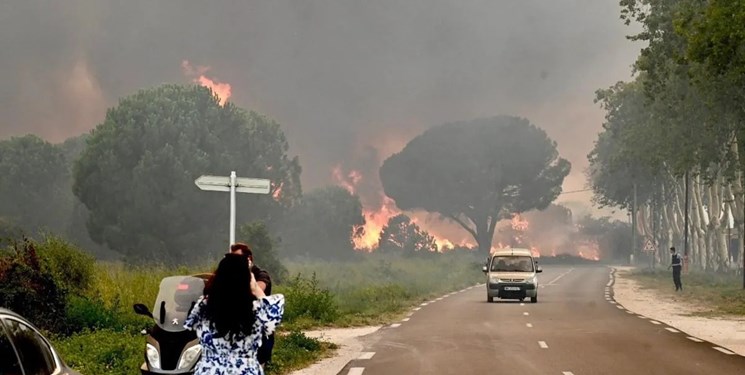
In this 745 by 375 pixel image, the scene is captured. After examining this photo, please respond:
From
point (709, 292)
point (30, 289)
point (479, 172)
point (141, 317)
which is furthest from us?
point (479, 172)

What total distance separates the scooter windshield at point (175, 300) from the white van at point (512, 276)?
26.1 m

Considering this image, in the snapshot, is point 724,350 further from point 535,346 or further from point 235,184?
point 235,184

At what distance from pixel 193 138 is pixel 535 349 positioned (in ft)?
193

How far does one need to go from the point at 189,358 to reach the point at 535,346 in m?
10.6

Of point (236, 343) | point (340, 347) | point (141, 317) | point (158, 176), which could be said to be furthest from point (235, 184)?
point (158, 176)

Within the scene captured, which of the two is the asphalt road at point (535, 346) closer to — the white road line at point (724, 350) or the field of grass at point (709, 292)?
the white road line at point (724, 350)

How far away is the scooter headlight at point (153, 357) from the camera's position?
11070 millimetres

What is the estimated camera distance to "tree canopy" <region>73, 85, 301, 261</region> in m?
70.2

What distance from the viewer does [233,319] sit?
280 inches

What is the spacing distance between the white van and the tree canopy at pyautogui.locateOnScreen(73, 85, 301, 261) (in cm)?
3238

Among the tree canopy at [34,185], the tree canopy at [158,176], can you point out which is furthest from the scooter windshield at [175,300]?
the tree canopy at [34,185]

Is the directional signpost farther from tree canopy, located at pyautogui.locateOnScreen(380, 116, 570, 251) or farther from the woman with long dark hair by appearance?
tree canopy, located at pyautogui.locateOnScreen(380, 116, 570, 251)

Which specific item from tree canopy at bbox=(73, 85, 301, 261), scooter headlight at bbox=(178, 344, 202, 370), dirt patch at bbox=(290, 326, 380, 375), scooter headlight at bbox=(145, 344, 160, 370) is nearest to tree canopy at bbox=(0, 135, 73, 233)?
tree canopy at bbox=(73, 85, 301, 261)

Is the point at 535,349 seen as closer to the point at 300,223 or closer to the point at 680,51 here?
the point at 680,51
